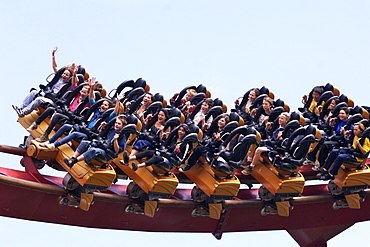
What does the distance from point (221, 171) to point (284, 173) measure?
93 centimetres

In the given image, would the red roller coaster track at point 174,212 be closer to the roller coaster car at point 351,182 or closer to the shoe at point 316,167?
the roller coaster car at point 351,182

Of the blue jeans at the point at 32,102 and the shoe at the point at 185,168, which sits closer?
the blue jeans at the point at 32,102

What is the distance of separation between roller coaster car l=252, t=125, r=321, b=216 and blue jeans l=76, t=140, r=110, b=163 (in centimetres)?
241

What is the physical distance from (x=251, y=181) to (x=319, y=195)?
0.98 metres

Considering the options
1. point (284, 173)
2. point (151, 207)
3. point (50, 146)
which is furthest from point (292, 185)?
point (50, 146)

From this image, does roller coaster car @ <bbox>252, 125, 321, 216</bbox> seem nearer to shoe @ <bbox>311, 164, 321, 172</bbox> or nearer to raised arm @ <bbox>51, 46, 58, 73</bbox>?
shoe @ <bbox>311, 164, 321, 172</bbox>

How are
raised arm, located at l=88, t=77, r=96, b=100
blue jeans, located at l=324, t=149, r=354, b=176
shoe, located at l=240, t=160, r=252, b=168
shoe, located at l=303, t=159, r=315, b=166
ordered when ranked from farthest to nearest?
shoe, located at l=303, t=159, r=315, b=166 → shoe, located at l=240, t=160, r=252, b=168 → blue jeans, located at l=324, t=149, r=354, b=176 → raised arm, located at l=88, t=77, r=96, b=100

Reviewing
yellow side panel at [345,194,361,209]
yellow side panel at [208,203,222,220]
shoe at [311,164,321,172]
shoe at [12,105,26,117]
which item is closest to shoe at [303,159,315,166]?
shoe at [311,164,321,172]

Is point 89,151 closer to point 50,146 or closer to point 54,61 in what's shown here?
point 50,146

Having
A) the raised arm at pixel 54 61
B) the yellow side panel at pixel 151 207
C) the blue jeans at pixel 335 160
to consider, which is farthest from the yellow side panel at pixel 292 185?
the raised arm at pixel 54 61

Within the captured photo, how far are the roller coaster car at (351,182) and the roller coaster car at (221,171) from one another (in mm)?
1375

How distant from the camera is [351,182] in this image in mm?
13742

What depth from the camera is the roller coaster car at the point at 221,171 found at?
42.4 feet

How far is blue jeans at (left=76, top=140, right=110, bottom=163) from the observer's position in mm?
11969
